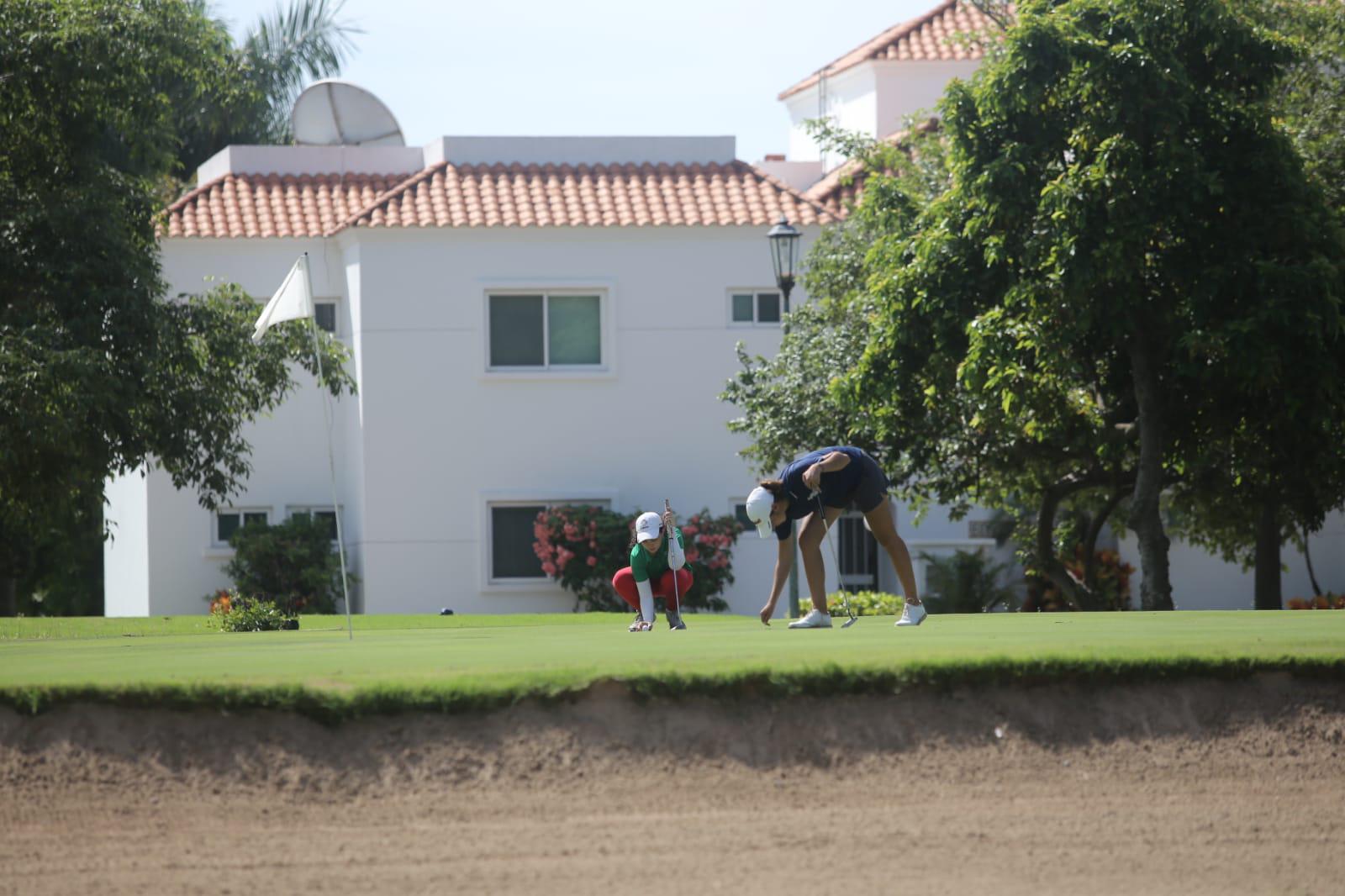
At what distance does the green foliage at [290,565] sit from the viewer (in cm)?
A: 3053

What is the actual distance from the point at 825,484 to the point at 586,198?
2048 centimetres

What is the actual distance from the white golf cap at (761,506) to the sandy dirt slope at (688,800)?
10.9ft

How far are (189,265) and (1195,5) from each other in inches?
763

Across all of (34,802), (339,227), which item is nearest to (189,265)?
(339,227)

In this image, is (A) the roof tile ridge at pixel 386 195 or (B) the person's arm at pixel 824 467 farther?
(A) the roof tile ridge at pixel 386 195

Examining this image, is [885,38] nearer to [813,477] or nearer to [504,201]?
[504,201]

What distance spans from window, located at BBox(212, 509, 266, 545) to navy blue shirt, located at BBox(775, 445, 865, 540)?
20.9m

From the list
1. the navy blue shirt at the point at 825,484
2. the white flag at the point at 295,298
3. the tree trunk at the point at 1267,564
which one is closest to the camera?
the navy blue shirt at the point at 825,484

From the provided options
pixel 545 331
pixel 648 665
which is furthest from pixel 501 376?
pixel 648 665

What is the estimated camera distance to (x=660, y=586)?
14.4 meters

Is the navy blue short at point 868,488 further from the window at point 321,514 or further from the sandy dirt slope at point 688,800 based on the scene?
the window at point 321,514

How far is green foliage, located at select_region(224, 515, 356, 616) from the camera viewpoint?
3053cm

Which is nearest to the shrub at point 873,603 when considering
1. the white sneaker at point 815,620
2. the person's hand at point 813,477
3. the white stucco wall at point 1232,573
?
the white stucco wall at point 1232,573

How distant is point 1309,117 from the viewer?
2317 cm
